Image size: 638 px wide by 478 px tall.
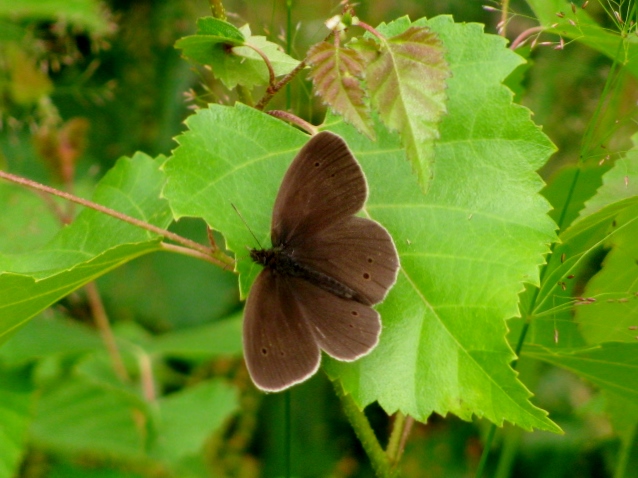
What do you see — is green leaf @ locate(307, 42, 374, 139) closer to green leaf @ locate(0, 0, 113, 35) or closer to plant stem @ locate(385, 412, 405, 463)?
plant stem @ locate(385, 412, 405, 463)

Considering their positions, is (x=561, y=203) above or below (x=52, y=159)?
above

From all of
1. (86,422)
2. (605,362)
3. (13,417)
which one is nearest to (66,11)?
(86,422)

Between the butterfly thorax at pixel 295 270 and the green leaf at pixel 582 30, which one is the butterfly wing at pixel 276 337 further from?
the green leaf at pixel 582 30

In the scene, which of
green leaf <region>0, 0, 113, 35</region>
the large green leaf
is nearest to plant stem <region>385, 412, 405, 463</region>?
the large green leaf

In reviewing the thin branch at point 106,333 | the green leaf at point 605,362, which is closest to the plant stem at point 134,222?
the green leaf at point 605,362

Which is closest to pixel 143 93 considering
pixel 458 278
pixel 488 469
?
pixel 488 469

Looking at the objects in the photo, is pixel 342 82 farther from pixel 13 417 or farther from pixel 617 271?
pixel 13 417

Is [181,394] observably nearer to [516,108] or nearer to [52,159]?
[52,159]
